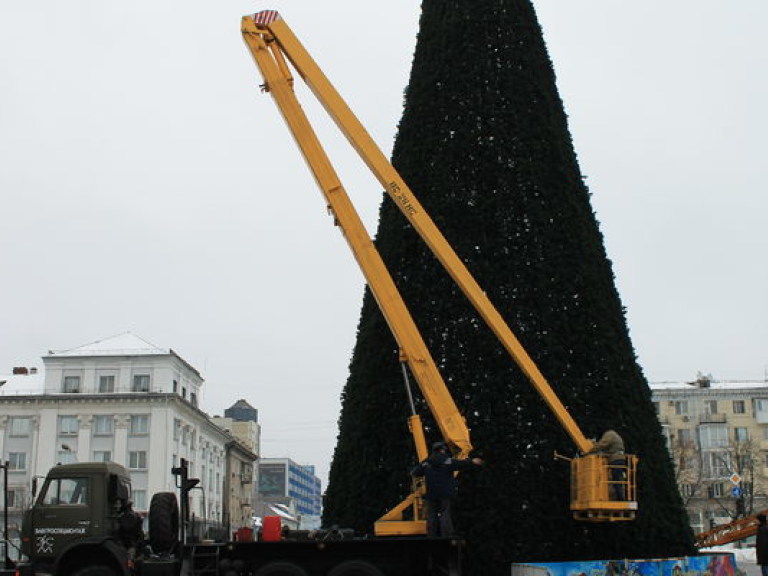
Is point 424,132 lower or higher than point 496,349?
higher

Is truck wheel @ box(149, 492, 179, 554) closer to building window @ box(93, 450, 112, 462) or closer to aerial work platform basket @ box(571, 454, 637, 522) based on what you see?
aerial work platform basket @ box(571, 454, 637, 522)

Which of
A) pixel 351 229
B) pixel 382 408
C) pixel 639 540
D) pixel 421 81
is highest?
pixel 421 81

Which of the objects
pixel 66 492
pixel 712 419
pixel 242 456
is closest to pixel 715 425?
pixel 712 419

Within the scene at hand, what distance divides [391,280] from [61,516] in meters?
6.52

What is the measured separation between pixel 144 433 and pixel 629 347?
5819 centimetres

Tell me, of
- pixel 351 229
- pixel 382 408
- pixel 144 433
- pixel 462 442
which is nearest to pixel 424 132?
pixel 351 229

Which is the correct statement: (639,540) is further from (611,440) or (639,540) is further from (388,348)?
(388,348)

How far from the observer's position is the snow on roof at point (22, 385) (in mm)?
71706

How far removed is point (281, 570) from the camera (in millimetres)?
13375

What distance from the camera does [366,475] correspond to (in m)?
16.3

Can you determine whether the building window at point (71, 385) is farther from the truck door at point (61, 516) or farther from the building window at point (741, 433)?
the building window at point (741, 433)

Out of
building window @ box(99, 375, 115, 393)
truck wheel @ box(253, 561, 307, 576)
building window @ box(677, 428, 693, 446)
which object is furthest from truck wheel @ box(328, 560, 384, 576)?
building window @ box(677, 428, 693, 446)

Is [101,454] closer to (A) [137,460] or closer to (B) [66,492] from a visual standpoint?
(A) [137,460]

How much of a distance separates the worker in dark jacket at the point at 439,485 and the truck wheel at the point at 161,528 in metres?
4.08
